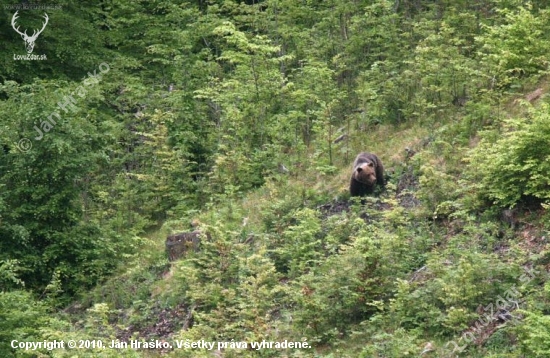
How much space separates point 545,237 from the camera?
11.7m

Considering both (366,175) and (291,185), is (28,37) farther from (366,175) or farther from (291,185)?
(366,175)

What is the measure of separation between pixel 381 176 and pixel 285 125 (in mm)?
3939

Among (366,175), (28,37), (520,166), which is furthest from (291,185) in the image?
(28,37)

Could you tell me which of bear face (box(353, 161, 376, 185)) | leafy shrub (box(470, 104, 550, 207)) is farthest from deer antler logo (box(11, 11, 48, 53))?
leafy shrub (box(470, 104, 550, 207))

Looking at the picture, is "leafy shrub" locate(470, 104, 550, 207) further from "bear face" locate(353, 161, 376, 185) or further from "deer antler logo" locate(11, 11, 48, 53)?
"deer antler logo" locate(11, 11, 48, 53)

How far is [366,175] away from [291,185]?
2.20 meters

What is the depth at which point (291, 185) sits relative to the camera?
55.3 feet

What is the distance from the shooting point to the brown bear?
49.8 feet

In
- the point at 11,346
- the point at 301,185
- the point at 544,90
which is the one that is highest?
the point at 544,90

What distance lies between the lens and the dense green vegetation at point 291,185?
11.5 m

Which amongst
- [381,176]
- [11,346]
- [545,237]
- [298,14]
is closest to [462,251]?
[545,237]

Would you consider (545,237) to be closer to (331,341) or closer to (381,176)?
(331,341)

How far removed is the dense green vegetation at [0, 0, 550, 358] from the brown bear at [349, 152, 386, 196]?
385mm

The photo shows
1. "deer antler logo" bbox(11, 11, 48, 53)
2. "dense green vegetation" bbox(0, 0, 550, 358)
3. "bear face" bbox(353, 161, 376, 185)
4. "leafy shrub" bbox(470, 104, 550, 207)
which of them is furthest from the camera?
"deer antler logo" bbox(11, 11, 48, 53)
